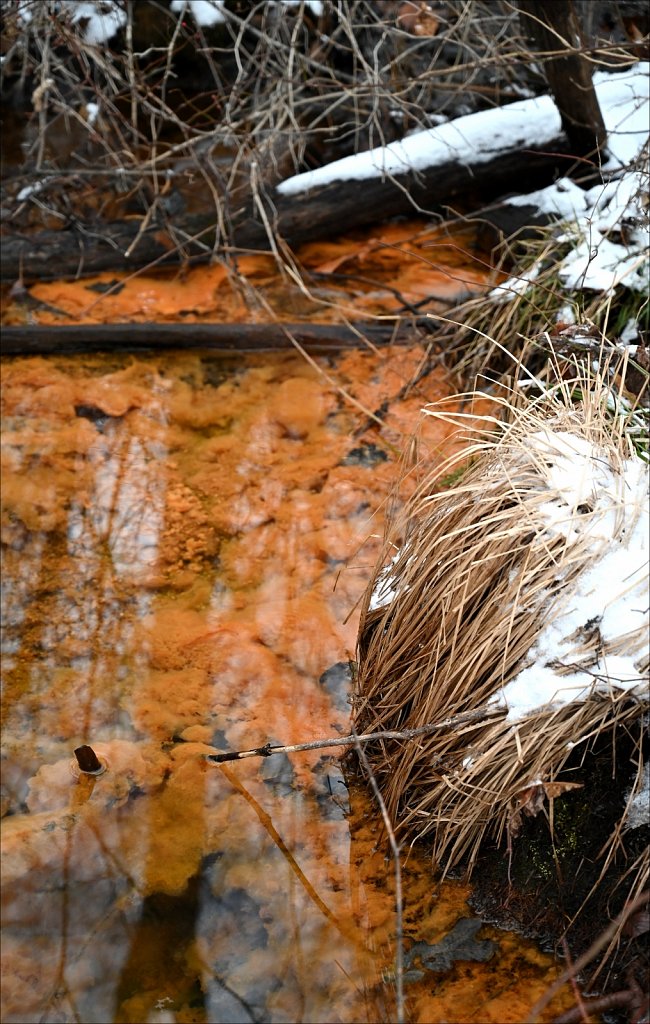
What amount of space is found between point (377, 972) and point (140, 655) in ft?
3.65

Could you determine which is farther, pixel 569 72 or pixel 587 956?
pixel 569 72

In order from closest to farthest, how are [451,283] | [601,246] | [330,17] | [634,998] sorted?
[634,998] < [601,246] < [451,283] < [330,17]

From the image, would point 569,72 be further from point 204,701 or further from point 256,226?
point 204,701

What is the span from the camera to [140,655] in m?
2.64

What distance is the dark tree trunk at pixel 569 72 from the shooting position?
353 cm

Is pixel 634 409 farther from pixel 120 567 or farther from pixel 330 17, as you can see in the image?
pixel 330 17

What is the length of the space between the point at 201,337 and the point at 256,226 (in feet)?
2.76

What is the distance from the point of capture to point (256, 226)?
14.0 ft

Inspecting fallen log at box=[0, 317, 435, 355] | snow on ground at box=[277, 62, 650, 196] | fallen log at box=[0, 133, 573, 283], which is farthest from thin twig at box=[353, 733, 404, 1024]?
snow on ground at box=[277, 62, 650, 196]

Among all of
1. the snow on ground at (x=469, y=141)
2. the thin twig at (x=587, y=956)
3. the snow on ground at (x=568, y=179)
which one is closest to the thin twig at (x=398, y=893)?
the thin twig at (x=587, y=956)

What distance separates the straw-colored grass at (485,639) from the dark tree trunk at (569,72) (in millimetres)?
2018

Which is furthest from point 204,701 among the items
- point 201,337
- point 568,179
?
point 568,179

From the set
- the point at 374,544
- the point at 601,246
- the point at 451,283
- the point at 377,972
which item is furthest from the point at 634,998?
the point at 451,283

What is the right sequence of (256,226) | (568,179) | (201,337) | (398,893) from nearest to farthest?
(398,893) < (201,337) < (568,179) < (256,226)
